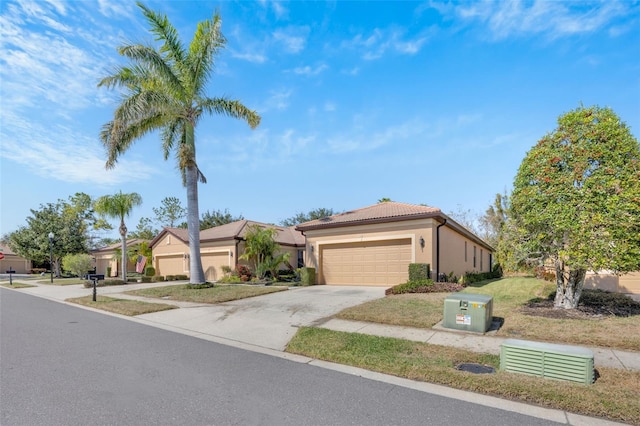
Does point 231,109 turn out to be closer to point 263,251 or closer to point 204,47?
point 204,47

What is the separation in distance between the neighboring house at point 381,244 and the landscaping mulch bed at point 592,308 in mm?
5809

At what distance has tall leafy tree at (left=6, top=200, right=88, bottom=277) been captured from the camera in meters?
36.0

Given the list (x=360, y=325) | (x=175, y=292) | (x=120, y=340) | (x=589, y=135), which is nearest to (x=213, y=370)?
(x=120, y=340)

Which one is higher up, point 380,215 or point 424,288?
point 380,215

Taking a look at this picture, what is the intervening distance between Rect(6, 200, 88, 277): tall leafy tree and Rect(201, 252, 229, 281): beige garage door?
2077cm

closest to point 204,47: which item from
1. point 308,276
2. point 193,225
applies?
point 193,225

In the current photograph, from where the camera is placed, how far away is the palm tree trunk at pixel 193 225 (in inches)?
660

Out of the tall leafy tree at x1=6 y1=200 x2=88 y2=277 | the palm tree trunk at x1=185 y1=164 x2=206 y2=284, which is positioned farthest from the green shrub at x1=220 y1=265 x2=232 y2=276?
the tall leafy tree at x1=6 y1=200 x2=88 y2=277

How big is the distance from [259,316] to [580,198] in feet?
28.4

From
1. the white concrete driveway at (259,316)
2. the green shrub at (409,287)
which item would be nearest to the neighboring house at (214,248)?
the white concrete driveway at (259,316)

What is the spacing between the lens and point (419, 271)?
14.5m

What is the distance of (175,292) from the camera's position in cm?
1541

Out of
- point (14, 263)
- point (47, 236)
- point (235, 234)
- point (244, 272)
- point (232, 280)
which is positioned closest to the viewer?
point (232, 280)

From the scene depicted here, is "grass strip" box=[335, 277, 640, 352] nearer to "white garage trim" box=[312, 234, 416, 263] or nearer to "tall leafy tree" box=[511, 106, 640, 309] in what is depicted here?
"tall leafy tree" box=[511, 106, 640, 309]
